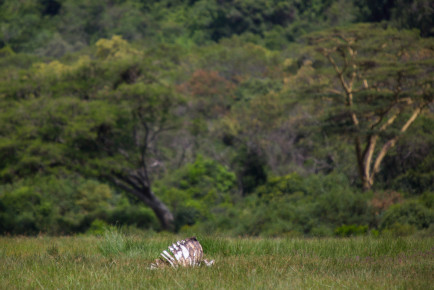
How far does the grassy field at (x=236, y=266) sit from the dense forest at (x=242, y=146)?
802 cm

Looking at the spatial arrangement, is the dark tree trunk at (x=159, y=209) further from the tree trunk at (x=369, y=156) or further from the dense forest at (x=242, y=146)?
the tree trunk at (x=369, y=156)

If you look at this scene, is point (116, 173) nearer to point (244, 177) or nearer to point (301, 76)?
point (244, 177)

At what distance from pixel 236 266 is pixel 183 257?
534 millimetres

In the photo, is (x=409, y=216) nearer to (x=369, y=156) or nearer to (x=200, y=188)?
(x=369, y=156)

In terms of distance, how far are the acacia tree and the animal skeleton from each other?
1861 centimetres

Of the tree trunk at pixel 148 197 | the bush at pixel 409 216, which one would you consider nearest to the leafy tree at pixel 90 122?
the tree trunk at pixel 148 197

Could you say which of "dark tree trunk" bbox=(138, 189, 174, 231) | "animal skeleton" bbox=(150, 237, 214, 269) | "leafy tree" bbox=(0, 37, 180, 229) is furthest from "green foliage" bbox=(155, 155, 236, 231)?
"animal skeleton" bbox=(150, 237, 214, 269)

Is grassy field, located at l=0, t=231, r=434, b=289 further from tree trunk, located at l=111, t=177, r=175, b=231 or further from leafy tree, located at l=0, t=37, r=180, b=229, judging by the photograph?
tree trunk, located at l=111, t=177, r=175, b=231

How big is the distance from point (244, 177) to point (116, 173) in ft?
37.1

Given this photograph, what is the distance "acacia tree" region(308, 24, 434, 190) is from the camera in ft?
75.5

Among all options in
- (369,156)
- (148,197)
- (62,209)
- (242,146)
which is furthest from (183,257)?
(242,146)

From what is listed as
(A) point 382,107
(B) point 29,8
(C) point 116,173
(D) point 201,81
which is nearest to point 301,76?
(D) point 201,81

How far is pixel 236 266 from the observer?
5.29 m

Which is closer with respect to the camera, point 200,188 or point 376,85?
point 376,85
